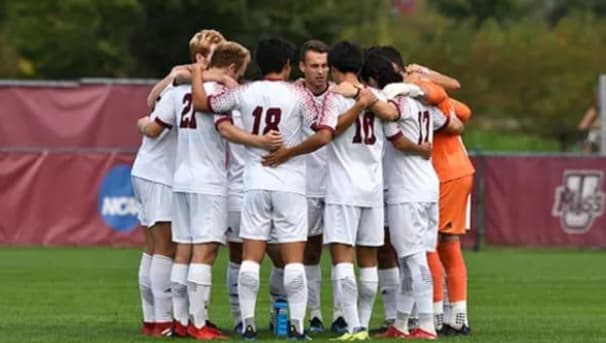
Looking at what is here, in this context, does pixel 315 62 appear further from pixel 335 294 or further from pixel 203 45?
pixel 335 294

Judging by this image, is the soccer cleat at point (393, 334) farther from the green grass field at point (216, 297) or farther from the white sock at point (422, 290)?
the green grass field at point (216, 297)

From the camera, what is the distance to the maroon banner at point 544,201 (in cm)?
3068

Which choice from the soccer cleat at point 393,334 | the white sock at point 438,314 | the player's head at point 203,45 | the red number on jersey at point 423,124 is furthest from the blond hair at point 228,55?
the white sock at point 438,314

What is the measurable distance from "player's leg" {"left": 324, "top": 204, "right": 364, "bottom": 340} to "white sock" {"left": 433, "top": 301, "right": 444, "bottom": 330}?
3.48ft

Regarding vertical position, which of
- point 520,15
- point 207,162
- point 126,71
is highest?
point 520,15

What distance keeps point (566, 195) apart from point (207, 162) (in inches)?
689

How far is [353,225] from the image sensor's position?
13.9 metres

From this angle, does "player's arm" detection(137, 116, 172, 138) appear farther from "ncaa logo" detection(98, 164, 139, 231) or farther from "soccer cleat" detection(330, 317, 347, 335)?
"ncaa logo" detection(98, 164, 139, 231)

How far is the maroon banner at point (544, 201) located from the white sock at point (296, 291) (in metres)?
17.2

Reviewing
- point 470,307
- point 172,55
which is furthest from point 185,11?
point 470,307

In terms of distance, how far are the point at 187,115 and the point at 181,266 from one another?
1244 mm

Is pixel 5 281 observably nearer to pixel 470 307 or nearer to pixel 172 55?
pixel 470 307

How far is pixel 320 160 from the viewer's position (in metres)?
14.6

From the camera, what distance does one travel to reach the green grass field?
1473 centimetres
